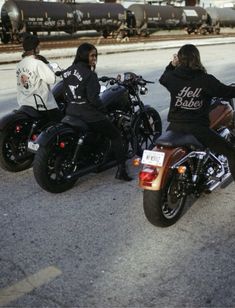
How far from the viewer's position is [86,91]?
525cm

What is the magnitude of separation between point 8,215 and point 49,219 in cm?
50

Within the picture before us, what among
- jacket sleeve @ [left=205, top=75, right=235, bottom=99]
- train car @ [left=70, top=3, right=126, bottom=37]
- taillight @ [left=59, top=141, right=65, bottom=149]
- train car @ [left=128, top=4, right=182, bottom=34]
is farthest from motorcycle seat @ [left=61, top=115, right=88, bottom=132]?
train car @ [left=128, top=4, right=182, bottom=34]

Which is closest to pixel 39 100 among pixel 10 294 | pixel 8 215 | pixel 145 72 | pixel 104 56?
pixel 8 215

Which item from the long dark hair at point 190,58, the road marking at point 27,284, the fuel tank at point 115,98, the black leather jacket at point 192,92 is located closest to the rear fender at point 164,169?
the black leather jacket at point 192,92

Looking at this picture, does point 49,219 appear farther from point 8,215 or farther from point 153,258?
point 153,258

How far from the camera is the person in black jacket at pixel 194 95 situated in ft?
14.2

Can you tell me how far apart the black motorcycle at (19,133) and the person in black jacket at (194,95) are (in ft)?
7.14

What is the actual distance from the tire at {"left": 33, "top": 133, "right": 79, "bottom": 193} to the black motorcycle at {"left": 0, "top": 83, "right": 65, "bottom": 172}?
29.0 inches

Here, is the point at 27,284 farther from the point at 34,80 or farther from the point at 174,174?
the point at 34,80

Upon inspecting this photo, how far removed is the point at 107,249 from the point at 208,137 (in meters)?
1.52

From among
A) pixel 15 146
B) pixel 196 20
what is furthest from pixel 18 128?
pixel 196 20

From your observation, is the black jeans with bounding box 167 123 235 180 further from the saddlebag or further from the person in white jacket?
the person in white jacket

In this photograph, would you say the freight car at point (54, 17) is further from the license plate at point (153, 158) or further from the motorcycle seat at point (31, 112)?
the license plate at point (153, 158)

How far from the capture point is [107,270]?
12.5ft
